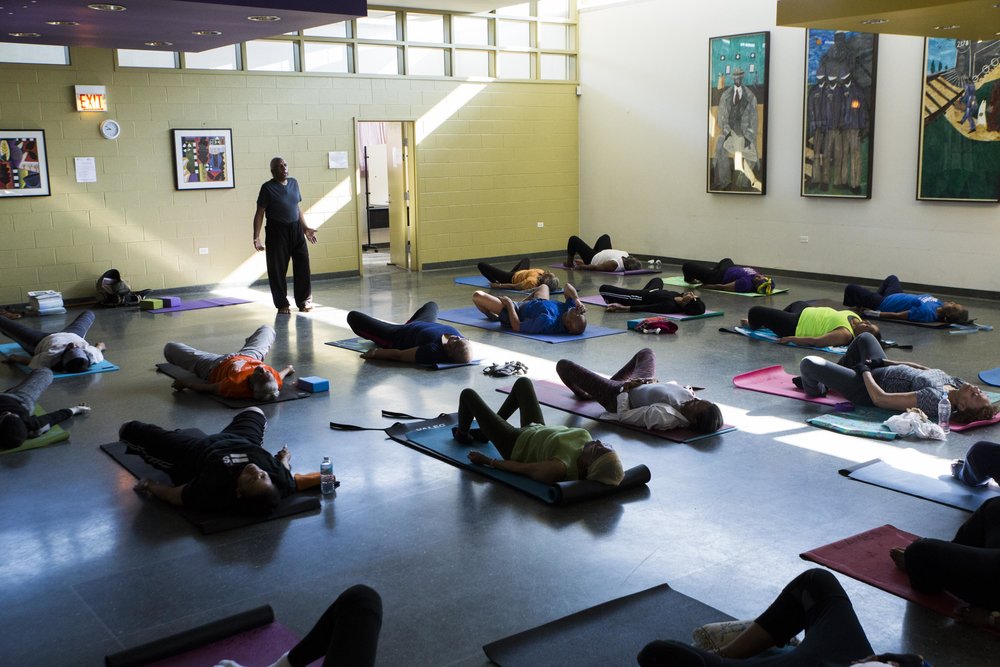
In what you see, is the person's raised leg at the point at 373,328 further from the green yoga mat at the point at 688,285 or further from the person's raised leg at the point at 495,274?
the green yoga mat at the point at 688,285

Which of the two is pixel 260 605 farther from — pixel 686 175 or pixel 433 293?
pixel 686 175

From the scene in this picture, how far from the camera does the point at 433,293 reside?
11422mm

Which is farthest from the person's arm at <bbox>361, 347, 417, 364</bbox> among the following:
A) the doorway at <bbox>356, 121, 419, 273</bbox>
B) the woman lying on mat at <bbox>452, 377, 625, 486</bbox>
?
the doorway at <bbox>356, 121, 419, 273</bbox>

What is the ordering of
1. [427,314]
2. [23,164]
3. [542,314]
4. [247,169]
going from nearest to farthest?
[427,314] < [542,314] < [23,164] < [247,169]

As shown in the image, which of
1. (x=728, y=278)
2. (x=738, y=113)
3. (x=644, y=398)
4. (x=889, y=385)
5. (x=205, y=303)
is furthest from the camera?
(x=738, y=113)

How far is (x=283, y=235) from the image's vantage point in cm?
1016

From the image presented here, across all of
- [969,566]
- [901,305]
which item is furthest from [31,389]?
[901,305]

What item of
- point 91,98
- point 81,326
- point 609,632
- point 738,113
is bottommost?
point 609,632

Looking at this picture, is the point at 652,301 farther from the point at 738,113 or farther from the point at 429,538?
the point at 429,538

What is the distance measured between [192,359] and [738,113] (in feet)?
27.2

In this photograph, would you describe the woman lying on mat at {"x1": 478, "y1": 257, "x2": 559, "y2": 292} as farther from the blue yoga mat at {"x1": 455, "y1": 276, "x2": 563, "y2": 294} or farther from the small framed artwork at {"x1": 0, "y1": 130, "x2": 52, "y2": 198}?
the small framed artwork at {"x1": 0, "y1": 130, "x2": 52, "y2": 198}

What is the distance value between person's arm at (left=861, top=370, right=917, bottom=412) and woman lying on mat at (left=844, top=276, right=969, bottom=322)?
10.6 ft

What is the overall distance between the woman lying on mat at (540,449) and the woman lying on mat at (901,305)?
17.0 feet

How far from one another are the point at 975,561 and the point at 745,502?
4.63ft
